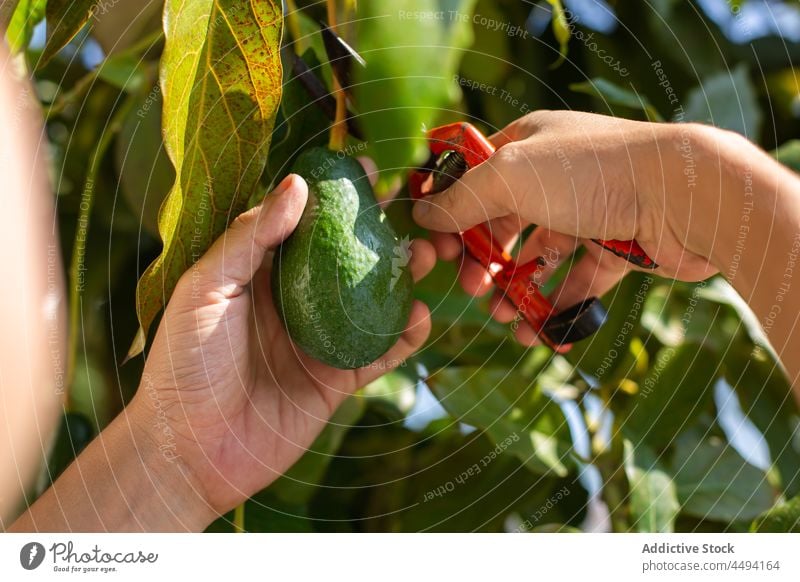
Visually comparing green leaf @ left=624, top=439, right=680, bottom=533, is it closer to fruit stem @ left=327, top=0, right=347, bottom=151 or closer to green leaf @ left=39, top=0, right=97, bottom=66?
fruit stem @ left=327, top=0, right=347, bottom=151

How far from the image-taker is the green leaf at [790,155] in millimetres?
799

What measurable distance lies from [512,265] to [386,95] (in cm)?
21

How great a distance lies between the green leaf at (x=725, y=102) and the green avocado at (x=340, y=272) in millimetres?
416

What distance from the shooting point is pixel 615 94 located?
741mm

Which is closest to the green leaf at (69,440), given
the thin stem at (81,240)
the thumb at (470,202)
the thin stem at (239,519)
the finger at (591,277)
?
the thin stem at (81,240)

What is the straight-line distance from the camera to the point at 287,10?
0.63 m

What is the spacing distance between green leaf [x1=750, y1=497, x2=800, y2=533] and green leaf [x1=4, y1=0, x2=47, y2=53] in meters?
0.72

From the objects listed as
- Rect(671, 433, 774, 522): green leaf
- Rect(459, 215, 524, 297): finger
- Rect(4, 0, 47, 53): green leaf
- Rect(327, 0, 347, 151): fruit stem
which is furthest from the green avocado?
Rect(671, 433, 774, 522): green leaf

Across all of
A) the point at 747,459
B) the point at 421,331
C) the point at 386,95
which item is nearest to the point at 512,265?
the point at 421,331

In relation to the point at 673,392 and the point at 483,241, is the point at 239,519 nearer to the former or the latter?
the point at 483,241

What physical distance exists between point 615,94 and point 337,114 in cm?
29

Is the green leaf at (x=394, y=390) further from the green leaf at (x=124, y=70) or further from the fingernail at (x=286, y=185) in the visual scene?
the green leaf at (x=124, y=70)
